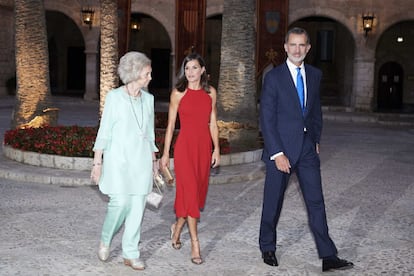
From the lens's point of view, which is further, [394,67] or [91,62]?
[394,67]

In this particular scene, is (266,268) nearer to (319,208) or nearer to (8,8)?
(319,208)

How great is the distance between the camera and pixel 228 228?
696 cm

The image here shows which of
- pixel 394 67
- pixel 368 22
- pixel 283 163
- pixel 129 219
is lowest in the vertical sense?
pixel 129 219

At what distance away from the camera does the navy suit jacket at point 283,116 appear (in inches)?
216

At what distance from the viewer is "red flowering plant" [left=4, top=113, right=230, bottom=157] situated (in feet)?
33.7

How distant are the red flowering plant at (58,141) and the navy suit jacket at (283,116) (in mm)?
5170

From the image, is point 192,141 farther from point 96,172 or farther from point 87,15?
point 87,15

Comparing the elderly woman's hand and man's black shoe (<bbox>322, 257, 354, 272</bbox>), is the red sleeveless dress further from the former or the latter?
man's black shoe (<bbox>322, 257, 354, 272</bbox>)

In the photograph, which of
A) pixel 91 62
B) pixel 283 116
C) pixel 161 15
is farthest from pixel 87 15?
pixel 283 116

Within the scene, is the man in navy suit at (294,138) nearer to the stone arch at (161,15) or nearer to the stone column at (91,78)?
the stone arch at (161,15)

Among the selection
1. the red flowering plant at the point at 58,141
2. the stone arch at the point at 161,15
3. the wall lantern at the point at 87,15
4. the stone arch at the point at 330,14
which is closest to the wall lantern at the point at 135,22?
the stone arch at the point at 161,15

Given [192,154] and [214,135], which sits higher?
[214,135]

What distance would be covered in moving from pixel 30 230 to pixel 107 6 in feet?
21.2

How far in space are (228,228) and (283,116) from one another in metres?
1.83
